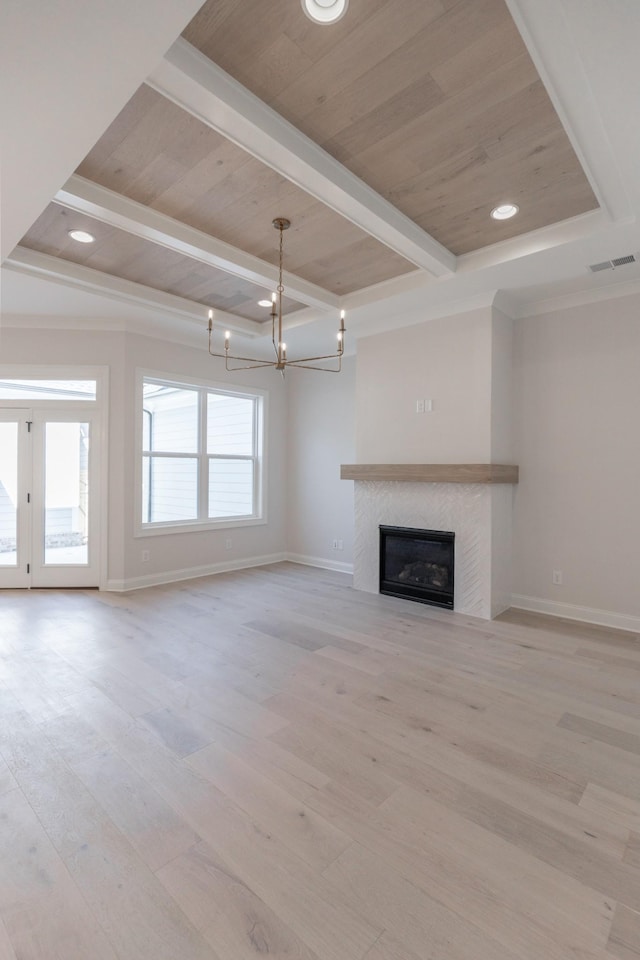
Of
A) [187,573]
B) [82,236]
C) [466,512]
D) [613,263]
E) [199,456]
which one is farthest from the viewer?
[199,456]

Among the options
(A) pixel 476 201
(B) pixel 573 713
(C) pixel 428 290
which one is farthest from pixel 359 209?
(B) pixel 573 713

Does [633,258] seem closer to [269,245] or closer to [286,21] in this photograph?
[269,245]

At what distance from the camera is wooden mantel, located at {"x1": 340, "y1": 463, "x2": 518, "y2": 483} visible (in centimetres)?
399

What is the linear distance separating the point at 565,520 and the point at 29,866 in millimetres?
4213

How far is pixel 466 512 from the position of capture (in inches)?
166

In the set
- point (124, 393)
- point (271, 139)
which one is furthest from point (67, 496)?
point (271, 139)

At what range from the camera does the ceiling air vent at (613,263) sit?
3.34 metres

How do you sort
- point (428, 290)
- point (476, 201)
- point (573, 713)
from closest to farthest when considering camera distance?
point (573, 713)
point (476, 201)
point (428, 290)

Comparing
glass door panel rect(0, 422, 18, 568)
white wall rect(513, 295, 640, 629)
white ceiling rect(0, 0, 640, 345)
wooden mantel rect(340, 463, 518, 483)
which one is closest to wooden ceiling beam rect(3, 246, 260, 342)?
white ceiling rect(0, 0, 640, 345)

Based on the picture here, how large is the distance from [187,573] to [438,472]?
3.19 m

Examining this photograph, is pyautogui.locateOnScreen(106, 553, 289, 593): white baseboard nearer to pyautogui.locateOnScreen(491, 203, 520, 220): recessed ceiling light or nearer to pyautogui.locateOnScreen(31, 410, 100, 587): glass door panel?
pyautogui.locateOnScreen(31, 410, 100, 587): glass door panel

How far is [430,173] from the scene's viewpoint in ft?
8.51

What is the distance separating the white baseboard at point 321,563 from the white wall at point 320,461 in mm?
15

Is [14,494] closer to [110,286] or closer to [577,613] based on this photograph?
[110,286]
